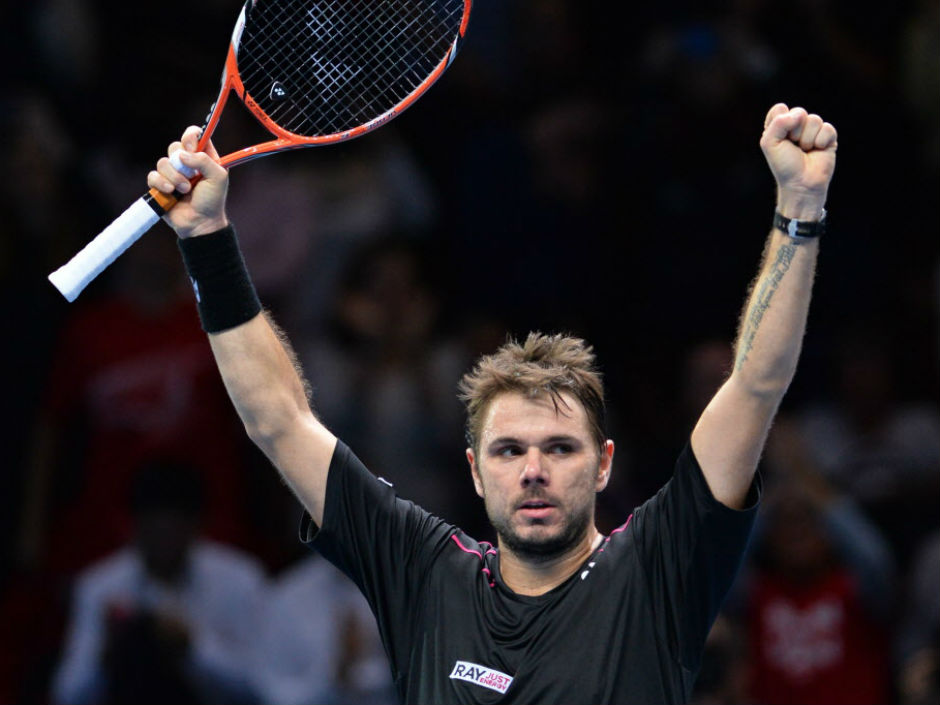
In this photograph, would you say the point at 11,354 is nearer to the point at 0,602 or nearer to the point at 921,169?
the point at 0,602

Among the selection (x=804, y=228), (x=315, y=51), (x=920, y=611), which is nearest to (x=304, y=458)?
(x=804, y=228)

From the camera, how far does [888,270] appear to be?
896 centimetres

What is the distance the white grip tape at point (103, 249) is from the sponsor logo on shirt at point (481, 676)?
1438 millimetres

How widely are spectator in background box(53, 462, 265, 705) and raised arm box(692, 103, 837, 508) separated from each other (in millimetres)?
3957

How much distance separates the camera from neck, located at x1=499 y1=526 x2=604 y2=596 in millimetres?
4277

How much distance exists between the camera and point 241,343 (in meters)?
4.36

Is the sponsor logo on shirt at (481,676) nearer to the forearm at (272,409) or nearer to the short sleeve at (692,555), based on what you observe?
the short sleeve at (692,555)

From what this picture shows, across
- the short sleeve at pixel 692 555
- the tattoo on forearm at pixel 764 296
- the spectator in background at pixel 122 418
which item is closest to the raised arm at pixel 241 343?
the short sleeve at pixel 692 555

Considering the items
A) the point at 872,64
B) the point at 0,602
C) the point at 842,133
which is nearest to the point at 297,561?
the point at 0,602

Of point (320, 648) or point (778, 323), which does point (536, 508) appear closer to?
point (778, 323)

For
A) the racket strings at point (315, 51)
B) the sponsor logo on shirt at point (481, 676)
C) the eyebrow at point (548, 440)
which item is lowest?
the sponsor logo on shirt at point (481, 676)

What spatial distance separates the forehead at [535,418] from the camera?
427 centimetres

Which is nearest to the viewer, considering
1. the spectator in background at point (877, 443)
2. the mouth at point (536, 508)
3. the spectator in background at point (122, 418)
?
the mouth at point (536, 508)

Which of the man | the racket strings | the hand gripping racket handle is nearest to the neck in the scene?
the man
